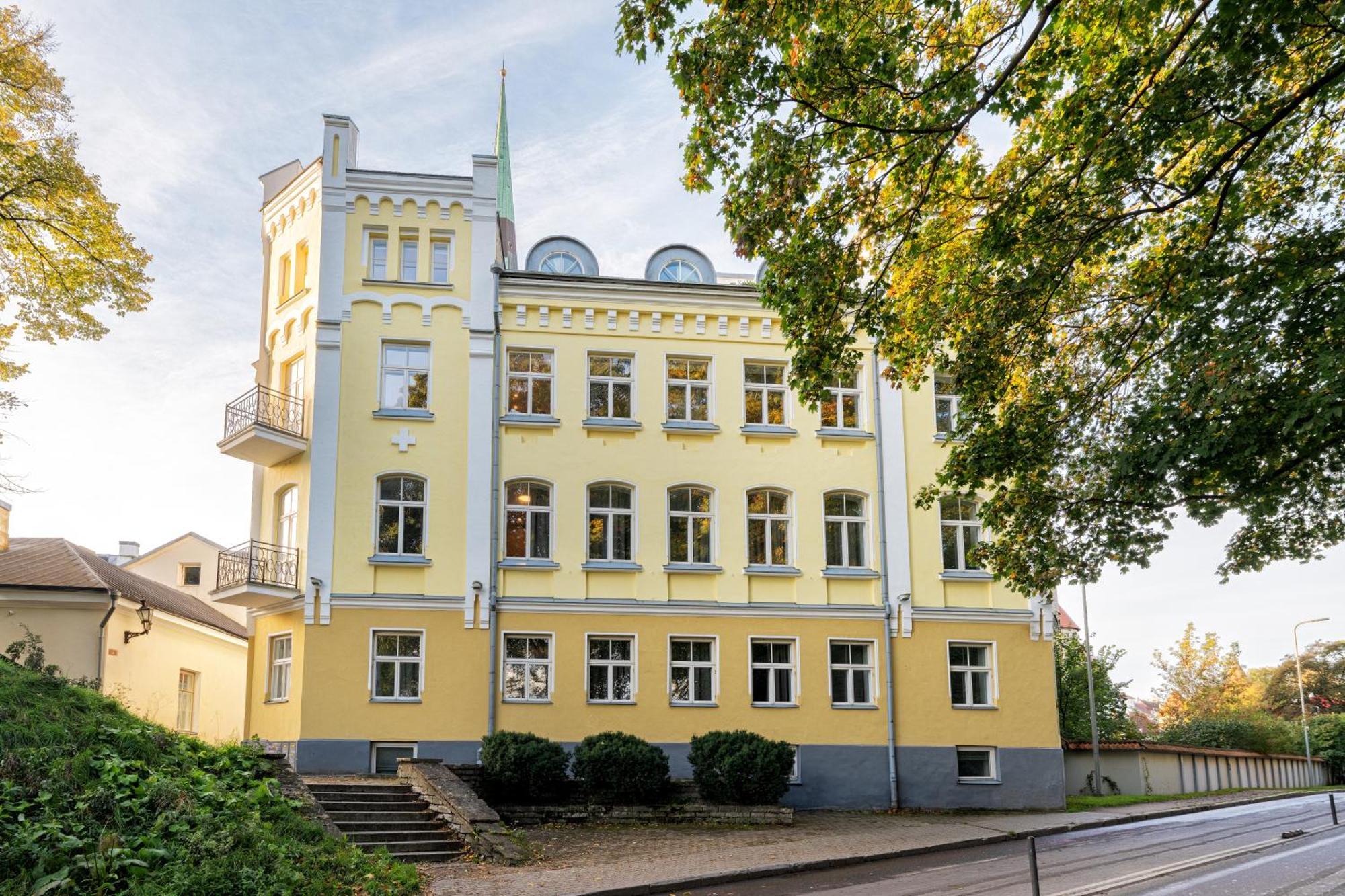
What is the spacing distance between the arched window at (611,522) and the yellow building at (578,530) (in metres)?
0.06

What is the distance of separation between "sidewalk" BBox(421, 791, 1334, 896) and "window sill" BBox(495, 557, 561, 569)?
6.30m

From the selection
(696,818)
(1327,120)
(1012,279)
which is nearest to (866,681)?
(696,818)

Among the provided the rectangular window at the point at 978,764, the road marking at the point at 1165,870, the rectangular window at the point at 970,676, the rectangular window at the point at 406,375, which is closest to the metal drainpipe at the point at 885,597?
the rectangular window at the point at 970,676

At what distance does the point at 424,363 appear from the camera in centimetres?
2544

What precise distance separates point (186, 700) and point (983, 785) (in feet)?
67.0

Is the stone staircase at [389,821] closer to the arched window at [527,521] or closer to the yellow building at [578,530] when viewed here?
the yellow building at [578,530]

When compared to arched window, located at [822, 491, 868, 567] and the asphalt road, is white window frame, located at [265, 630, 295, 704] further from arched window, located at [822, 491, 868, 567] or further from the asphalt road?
the asphalt road

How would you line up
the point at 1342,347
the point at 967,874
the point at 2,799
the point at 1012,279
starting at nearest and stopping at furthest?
1. the point at 1342,347
2. the point at 2,799
3. the point at 1012,279
4. the point at 967,874

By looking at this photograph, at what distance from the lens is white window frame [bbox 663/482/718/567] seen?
2562 cm

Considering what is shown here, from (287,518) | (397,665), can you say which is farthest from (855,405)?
(287,518)

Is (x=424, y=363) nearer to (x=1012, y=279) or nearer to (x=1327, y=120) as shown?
(x=1012, y=279)

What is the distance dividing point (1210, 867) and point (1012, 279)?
9027 millimetres

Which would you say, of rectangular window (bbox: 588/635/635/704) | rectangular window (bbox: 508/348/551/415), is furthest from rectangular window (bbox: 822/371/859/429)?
rectangular window (bbox: 588/635/635/704)

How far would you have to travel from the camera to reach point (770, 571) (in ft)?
84.3
